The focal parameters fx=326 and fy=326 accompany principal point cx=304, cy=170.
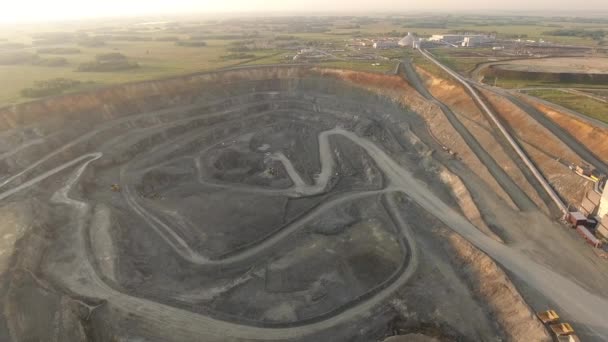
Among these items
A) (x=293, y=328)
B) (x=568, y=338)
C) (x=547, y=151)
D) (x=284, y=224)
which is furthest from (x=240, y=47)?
(x=568, y=338)

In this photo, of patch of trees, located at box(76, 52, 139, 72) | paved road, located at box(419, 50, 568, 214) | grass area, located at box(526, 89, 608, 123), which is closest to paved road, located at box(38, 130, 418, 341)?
paved road, located at box(419, 50, 568, 214)

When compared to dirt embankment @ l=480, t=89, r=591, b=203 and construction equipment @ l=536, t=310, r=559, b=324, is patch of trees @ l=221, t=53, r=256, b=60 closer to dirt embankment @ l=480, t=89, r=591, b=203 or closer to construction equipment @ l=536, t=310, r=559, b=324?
dirt embankment @ l=480, t=89, r=591, b=203

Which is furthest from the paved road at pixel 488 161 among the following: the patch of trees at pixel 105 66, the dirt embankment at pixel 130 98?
the patch of trees at pixel 105 66

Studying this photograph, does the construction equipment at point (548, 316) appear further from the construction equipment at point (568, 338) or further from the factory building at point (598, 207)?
the factory building at point (598, 207)

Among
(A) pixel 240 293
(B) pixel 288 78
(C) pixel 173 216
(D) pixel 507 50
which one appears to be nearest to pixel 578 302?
(A) pixel 240 293

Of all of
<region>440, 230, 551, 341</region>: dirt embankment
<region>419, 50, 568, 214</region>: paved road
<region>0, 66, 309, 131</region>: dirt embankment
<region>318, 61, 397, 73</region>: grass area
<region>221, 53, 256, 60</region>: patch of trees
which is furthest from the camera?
<region>221, 53, 256, 60</region>: patch of trees

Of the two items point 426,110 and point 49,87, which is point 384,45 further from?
point 49,87
